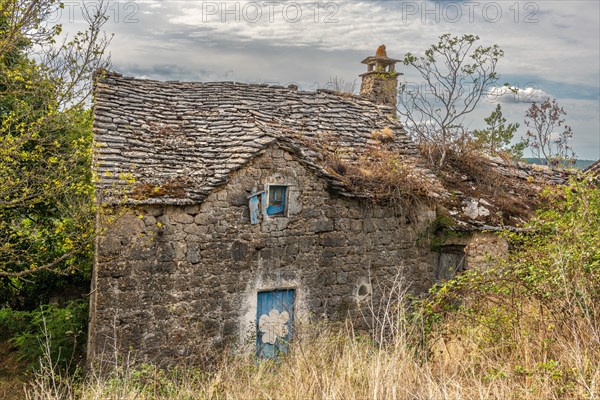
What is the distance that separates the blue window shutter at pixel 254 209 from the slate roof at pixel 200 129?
1.88 ft

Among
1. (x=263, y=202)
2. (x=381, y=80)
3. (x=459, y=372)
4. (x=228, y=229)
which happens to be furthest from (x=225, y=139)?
(x=381, y=80)

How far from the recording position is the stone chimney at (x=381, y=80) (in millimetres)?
14227

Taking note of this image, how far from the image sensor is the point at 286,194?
29.1ft

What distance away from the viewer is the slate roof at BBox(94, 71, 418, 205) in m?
8.03

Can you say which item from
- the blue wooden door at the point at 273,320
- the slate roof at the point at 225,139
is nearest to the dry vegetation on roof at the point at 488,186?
the slate roof at the point at 225,139

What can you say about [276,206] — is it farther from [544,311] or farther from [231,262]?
[544,311]

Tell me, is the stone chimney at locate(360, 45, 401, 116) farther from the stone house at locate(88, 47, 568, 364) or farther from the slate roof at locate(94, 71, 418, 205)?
the stone house at locate(88, 47, 568, 364)

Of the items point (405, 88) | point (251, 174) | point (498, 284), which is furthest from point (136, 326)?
point (405, 88)

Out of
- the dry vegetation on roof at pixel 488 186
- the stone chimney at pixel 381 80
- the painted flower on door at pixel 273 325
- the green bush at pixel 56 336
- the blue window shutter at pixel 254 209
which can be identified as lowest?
the green bush at pixel 56 336

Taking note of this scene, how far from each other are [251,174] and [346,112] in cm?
432

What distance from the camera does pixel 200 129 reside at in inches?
381

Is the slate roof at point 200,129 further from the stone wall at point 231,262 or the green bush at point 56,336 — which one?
the green bush at point 56,336

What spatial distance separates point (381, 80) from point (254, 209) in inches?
287

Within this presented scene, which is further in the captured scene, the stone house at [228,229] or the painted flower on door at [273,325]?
the painted flower on door at [273,325]
